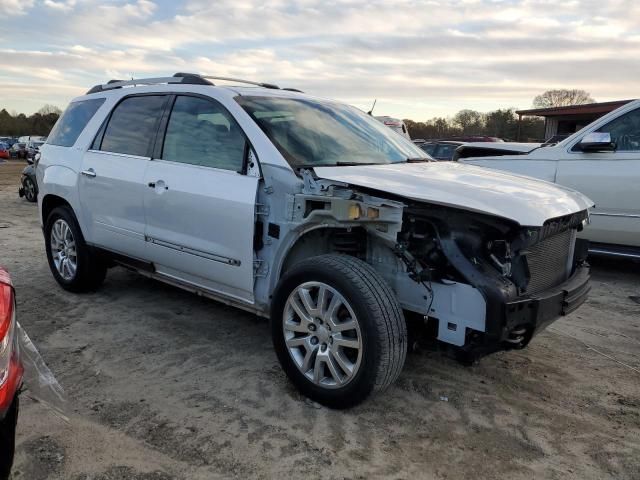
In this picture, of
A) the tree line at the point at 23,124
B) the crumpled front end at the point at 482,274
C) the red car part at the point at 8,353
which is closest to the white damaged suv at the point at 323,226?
the crumpled front end at the point at 482,274

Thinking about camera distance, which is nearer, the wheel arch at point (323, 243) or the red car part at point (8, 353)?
the red car part at point (8, 353)

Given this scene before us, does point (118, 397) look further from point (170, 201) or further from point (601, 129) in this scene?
point (601, 129)

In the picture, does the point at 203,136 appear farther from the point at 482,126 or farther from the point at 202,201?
the point at 482,126

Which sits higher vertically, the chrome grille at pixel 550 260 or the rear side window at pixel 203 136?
the rear side window at pixel 203 136

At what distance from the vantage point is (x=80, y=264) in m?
5.17

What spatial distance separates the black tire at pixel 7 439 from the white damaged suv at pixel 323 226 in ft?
4.93

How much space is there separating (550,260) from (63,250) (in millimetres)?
4322

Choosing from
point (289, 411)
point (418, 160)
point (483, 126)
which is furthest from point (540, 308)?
point (483, 126)

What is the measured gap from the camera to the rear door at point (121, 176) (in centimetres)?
446

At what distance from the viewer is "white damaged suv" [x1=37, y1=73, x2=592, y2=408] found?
2.98 m

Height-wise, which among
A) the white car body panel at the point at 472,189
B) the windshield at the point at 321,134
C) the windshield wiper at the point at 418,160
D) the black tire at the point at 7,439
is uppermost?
the windshield at the point at 321,134

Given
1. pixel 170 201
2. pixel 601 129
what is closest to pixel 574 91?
pixel 601 129

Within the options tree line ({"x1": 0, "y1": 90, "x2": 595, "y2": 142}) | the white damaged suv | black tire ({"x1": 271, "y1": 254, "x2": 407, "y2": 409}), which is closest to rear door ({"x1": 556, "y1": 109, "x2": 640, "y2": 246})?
the white damaged suv

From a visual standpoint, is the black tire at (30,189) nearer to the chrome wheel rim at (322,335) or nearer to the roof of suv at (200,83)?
the roof of suv at (200,83)
